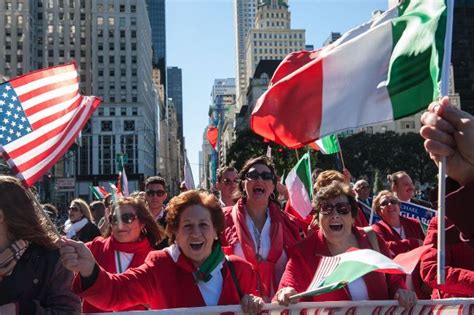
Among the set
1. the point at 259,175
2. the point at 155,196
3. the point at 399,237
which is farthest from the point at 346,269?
the point at 155,196

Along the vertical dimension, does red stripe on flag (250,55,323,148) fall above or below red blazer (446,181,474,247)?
above

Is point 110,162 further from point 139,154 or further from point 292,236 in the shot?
point 292,236

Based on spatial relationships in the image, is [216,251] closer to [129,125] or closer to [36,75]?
[36,75]

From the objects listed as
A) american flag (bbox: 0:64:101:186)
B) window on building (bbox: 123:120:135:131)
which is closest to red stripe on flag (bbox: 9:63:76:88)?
american flag (bbox: 0:64:101:186)

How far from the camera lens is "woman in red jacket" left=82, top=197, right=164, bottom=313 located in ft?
17.1

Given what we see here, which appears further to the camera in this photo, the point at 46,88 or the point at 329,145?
the point at 329,145

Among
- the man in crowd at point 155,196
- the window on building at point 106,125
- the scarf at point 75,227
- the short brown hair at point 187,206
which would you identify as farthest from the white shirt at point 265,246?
the window on building at point 106,125

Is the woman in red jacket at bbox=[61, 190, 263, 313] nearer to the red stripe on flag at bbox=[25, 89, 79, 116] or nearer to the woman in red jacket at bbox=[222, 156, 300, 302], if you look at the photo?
the woman in red jacket at bbox=[222, 156, 300, 302]

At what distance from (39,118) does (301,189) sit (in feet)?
12.5

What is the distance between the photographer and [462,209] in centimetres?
213

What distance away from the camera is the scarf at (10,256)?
298 cm

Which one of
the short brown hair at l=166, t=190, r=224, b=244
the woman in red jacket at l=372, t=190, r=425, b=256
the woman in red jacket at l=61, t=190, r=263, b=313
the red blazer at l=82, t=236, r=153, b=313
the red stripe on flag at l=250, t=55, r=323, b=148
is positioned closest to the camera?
the woman in red jacket at l=61, t=190, r=263, b=313

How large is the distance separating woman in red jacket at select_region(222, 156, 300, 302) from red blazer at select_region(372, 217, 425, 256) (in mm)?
978

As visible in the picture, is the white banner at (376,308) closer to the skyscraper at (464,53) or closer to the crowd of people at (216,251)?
the crowd of people at (216,251)
